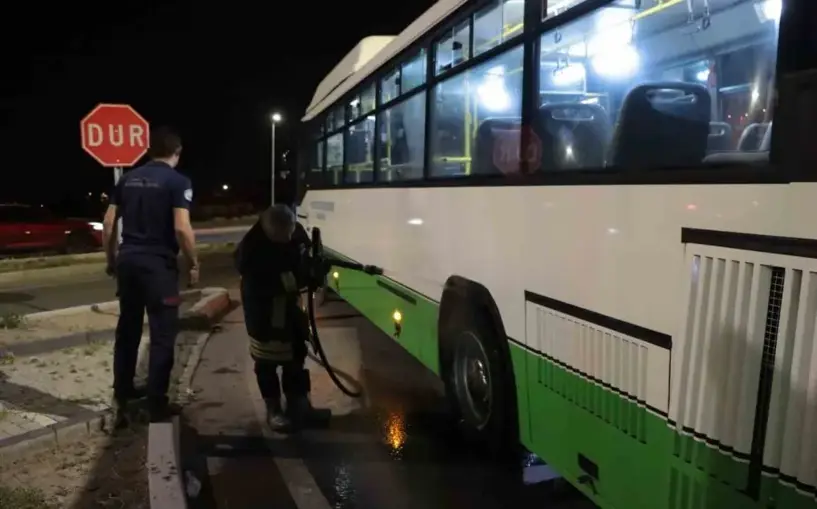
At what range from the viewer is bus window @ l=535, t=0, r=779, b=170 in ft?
9.77

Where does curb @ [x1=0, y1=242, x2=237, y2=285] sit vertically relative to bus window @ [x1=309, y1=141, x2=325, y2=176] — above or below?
below

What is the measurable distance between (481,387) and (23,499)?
2770 mm

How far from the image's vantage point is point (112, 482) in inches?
177

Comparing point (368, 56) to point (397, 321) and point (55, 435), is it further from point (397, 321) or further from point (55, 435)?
point (55, 435)

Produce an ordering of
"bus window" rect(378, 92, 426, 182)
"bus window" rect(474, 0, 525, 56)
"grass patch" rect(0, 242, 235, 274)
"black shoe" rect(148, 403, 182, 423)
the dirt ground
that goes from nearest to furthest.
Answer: the dirt ground → "bus window" rect(474, 0, 525, 56) → "black shoe" rect(148, 403, 182, 423) → "bus window" rect(378, 92, 426, 182) → "grass patch" rect(0, 242, 235, 274)

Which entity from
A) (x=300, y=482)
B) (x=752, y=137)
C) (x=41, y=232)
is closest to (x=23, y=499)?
(x=300, y=482)

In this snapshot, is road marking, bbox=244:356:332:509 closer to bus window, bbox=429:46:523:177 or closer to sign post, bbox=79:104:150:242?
bus window, bbox=429:46:523:177

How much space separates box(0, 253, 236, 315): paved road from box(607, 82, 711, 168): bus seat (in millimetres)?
9892

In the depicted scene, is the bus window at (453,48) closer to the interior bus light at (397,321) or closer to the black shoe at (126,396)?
the interior bus light at (397,321)

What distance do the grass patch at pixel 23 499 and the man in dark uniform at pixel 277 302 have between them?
1.81m

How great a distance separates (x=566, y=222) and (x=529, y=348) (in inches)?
31.6

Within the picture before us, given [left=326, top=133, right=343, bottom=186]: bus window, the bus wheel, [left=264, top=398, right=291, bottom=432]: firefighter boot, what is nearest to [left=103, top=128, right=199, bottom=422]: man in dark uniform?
[left=264, top=398, right=291, bottom=432]: firefighter boot

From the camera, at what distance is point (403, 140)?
6898 millimetres

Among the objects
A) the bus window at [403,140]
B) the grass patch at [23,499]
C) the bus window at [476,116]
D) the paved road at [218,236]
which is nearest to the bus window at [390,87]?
the bus window at [403,140]
